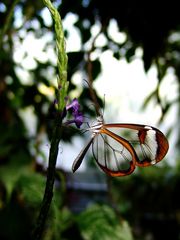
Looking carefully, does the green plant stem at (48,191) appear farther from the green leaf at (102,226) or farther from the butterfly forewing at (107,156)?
the green leaf at (102,226)

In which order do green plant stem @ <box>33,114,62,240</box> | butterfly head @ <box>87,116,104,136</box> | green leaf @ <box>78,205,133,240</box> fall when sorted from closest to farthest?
green plant stem @ <box>33,114,62,240</box> → butterfly head @ <box>87,116,104,136</box> → green leaf @ <box>78,205,133,240</box>

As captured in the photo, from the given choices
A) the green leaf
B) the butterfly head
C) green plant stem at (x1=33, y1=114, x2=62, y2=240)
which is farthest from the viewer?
the green leaf

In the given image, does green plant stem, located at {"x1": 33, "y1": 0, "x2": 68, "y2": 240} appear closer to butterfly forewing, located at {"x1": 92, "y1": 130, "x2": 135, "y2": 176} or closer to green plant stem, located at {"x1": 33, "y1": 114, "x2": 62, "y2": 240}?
green plant stem, located at {"x1": 33, "y1": 114, "x2": 62, "y2": 240}

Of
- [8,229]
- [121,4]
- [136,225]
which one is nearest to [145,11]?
[121,4]

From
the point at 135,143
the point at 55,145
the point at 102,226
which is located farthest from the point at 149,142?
the point at 102,226

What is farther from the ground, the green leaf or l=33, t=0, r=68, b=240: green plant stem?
l=33, t=0, r=68, b=240: green plant stem

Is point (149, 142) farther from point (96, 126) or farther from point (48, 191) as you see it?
point (48, 191)

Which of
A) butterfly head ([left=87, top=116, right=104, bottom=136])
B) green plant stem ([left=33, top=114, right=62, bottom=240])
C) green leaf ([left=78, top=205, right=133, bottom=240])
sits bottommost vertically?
green leaf ([left=78, top=205, right=133, bottom=240])

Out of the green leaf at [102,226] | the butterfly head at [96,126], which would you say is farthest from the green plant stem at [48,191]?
the green leaf at [102,226]

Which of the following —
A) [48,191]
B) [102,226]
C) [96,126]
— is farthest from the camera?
[102,226]

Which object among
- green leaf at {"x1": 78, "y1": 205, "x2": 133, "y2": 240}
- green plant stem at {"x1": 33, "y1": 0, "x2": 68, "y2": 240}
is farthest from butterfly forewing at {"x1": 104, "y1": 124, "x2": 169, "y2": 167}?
green leaf at {"x1": 78, "y1": 205, "x2": 133, "y2": 240}

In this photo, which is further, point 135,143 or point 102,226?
point 102,226
